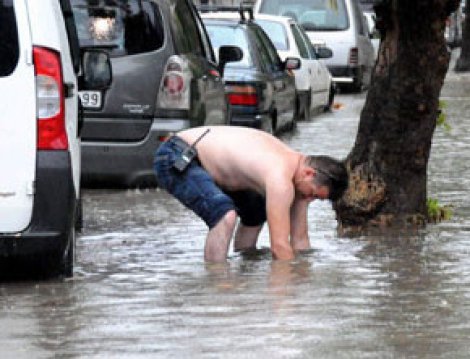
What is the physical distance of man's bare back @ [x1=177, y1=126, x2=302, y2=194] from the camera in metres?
9.10

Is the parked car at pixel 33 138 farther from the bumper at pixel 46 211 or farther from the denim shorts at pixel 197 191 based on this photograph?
the denim shorts at pixel 197 191

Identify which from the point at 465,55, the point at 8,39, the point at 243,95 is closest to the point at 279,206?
the point at 8,39

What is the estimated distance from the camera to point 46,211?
Result: 818 centimetres

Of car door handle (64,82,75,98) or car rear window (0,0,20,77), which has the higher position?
car rear window (0,0,20,77)

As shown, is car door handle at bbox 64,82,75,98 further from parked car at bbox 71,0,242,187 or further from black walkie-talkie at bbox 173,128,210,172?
parked car at bbox 71,0,242,187

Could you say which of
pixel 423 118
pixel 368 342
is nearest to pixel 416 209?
pixel 423 118

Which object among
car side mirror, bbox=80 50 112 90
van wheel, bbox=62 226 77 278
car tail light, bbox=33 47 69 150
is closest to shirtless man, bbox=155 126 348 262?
car side mirror, bbox=80 50 112 90

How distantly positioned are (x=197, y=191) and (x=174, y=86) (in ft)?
12.6

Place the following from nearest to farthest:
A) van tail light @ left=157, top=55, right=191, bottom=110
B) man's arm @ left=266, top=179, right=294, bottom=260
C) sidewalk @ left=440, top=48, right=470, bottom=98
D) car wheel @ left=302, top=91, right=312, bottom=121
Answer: man's arm @ left=266, top=179, right=294, bottom=260, van tail light @ left=157, top=55, right=191, bottom=110, car wheel @ left=302, top=91, right=312, bottom=121, sidewalk @ left=440, top=48, right=470, bottom=98

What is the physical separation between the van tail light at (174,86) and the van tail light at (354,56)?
676 inches

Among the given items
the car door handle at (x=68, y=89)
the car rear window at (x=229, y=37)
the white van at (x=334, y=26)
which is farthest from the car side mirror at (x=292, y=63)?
the car door handle at (x=68, y=89)

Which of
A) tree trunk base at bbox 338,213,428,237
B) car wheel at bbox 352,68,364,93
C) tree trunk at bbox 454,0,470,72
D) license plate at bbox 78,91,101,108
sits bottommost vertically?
tree trunk at bbox 454,0,470,72

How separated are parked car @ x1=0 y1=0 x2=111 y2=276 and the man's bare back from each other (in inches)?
49.1

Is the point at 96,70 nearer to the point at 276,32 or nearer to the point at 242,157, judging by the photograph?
the point at 242,157
